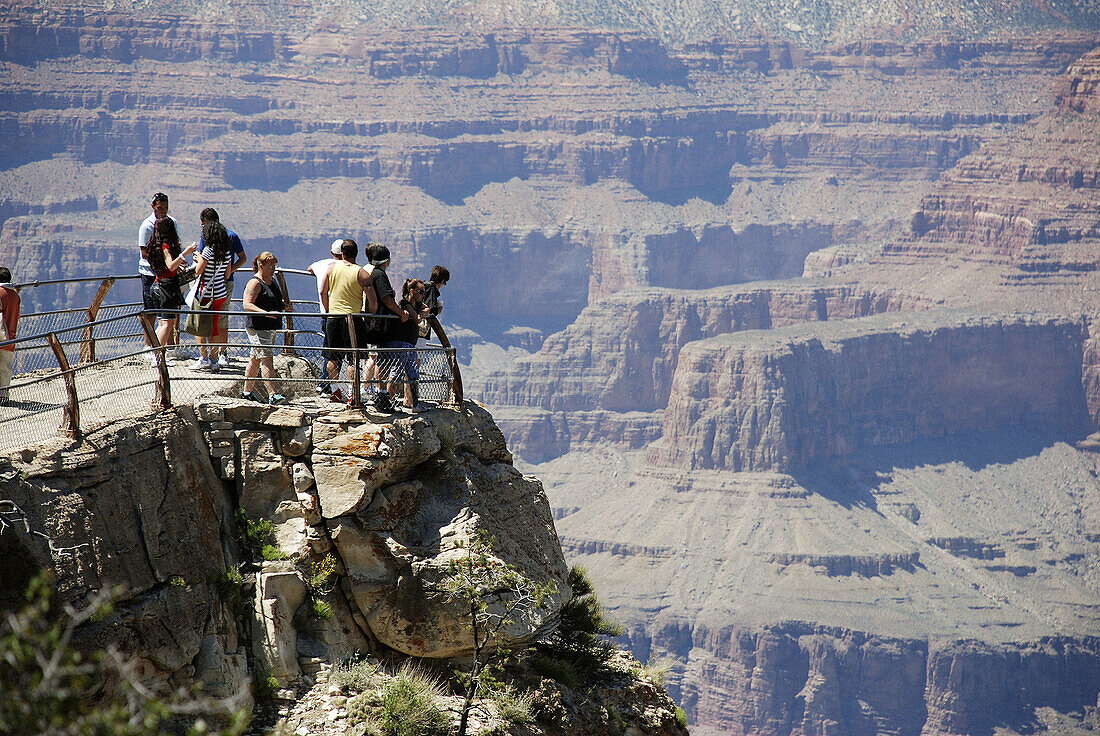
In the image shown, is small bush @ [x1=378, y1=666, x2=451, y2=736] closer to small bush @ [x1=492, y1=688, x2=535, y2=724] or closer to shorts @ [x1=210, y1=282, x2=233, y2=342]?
small bush @ [x1=492, y1=688, x2=535, y2=724]

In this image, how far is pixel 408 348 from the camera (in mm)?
17203

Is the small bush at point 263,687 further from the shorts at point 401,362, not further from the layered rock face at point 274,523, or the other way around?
the shorts at point 401,362

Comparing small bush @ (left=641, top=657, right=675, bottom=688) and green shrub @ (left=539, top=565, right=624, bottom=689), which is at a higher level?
green shrub @ (left=539, top=565, right=624, bottom=689)

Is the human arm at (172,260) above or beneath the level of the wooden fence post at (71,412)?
above

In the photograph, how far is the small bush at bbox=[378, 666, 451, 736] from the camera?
15.2m

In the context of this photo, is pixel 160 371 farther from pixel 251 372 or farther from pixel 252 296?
pixel 252 296

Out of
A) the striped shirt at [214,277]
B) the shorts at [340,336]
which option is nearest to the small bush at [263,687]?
the shorts at [340,336]

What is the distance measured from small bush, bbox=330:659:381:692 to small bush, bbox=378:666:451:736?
16 cm

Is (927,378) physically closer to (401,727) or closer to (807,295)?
(807,295)

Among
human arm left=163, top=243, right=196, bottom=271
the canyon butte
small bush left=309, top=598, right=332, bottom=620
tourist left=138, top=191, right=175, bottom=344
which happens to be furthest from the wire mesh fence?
the canyon butte

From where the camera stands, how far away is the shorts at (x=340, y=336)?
56.3 feet

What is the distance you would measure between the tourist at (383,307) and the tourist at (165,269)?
270 cm

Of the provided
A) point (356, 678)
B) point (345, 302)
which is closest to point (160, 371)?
point (345, 302)

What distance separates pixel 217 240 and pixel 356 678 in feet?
19.3
